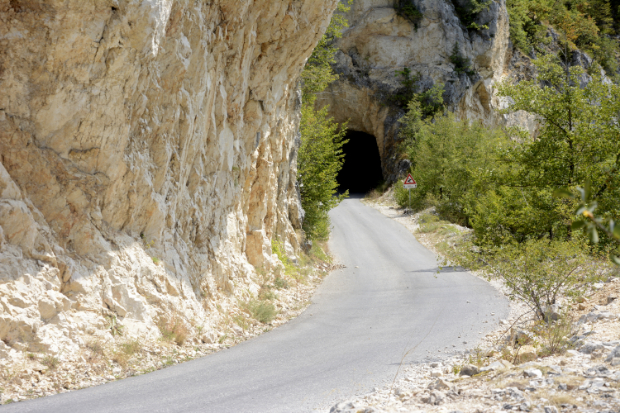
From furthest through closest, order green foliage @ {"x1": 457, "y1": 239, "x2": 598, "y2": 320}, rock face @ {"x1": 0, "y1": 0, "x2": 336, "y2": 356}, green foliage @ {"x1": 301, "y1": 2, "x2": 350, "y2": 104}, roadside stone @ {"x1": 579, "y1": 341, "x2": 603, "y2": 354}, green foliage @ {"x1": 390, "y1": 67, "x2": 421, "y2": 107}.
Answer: green foliage @ {"x1": 390, "y1": 67, "x2": 421, "y2": 107}, green foliage @ {"x1": 301, "y1": 2, "x2": 350, "y2": 104}, green foliage @ {"x1": 457, "y1": 239, "x2": 598, "y2": 320}, rock face @ {"x1": 0, "y1": 0, "x2": 336, "y2": 356}, roadside stone @ {"x1": 579, "y1": 341, "x2": 603, "y2": 354}

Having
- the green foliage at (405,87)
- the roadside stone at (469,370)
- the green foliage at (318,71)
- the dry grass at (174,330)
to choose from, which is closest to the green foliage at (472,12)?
the green foliage at (405,87)

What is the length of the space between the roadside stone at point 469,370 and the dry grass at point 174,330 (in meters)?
4.94

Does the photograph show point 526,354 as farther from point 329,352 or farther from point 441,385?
point 329,352

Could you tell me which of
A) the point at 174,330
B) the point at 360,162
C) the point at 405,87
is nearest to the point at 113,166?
the point at 174,330

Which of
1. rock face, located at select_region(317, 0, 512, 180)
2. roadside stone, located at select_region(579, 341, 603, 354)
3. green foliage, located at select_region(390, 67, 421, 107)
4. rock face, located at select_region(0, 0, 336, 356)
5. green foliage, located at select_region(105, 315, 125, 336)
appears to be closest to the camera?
roadside stone, located at select_region(579, 341, 603, 354)

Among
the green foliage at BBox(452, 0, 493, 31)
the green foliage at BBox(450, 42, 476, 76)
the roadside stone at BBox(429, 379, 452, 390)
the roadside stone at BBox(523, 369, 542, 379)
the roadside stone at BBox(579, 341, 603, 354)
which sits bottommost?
the roadside stone at BBox(429, 379, 452, 390)

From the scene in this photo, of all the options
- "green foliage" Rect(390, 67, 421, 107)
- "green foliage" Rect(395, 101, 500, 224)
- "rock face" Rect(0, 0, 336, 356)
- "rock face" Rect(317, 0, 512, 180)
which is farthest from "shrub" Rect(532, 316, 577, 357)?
A: "green foliage" Rect(390, 67, 421, 107)

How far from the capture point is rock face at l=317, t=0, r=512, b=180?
39031mm

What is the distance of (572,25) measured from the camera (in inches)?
1843

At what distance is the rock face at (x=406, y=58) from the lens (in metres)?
39.0

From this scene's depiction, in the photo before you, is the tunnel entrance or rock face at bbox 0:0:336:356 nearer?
rock face at bbox 0:0:336:356

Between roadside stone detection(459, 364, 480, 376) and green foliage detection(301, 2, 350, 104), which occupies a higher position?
green foliage detection(301, 2, 350, 104)

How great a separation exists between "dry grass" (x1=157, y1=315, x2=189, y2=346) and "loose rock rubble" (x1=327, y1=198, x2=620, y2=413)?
4.04 m

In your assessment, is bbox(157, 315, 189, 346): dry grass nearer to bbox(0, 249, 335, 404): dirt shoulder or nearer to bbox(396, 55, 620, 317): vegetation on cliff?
bbox(0, 249, 335, 404): dirt shoulder
